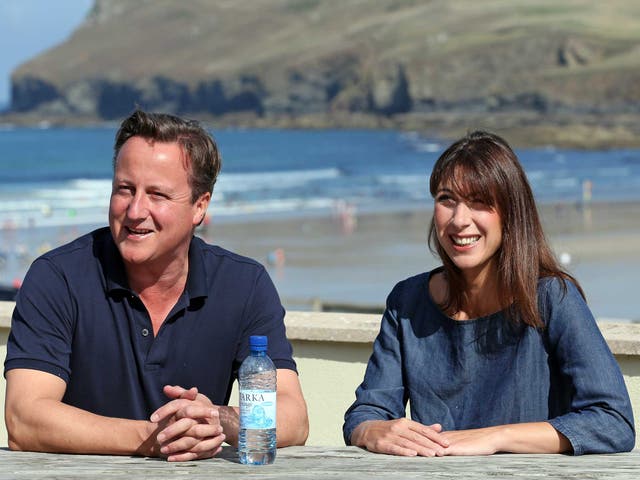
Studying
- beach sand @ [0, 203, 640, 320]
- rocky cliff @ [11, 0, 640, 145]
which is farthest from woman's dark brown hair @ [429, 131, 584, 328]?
rocky cliff @ [11, 0, 640, 145]

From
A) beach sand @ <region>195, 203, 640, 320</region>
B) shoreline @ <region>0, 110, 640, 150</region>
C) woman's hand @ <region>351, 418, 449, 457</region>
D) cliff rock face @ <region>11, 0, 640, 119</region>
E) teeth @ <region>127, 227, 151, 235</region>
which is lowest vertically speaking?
woman's hand @ <region>351, 418, 449, 457</region>

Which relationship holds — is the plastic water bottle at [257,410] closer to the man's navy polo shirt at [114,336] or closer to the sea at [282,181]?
the man's navy polo shirt at [114,336]

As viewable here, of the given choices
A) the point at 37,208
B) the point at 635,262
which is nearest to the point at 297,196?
the point at 37,208

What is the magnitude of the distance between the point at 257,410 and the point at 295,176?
1923 inches

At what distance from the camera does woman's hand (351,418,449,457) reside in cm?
273

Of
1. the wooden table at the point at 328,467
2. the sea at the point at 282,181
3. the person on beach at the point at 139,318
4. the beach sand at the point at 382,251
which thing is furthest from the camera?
the sea at the point at 282,181

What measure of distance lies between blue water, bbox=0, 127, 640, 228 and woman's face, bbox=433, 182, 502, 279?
23639 mm

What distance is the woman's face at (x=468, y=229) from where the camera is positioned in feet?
9.82

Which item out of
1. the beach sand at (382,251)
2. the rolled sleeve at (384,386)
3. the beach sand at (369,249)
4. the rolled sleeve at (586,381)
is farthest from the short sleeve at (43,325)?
the beach sand at (382,251)

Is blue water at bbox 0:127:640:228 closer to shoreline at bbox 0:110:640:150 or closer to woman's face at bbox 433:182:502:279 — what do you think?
shoreline at bbox 0:110:640:150

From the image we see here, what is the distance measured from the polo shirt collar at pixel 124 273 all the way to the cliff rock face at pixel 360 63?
4072 inches

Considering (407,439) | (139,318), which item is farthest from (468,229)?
(139,318)

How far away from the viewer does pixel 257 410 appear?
260cm

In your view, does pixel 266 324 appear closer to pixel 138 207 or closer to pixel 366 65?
pixel 138 207
